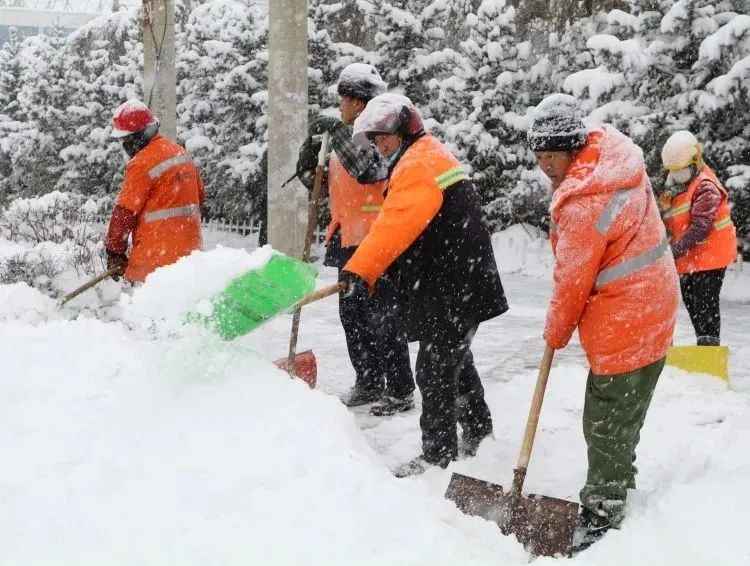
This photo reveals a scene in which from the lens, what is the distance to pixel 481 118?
45.0 feet

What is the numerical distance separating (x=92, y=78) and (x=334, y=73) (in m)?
8.63

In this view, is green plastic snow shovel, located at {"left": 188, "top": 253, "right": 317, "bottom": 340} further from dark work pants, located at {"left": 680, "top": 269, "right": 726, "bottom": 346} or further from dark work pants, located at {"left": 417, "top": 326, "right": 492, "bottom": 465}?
dark work pants, located at {"left": 680, "top": 269, "right": 726, "bottom": 346}

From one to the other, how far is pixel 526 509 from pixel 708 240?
298cm

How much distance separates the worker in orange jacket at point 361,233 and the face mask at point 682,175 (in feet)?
6.75

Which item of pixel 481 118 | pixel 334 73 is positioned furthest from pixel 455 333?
pixel 334 73

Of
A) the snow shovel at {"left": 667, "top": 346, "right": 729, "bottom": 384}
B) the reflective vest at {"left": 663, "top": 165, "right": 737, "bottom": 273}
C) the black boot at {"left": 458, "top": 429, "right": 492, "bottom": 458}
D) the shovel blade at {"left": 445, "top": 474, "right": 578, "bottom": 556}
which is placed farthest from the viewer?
the reflective vest at {"left": 663, "top": 165, "right": 737, "bottom": 273}

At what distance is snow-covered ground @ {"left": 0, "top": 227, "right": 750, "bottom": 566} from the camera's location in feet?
8.18

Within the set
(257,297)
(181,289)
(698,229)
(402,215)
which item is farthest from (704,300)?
(181,289)

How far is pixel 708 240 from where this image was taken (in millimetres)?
5395

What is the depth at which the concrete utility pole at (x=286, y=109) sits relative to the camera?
7.56 meters

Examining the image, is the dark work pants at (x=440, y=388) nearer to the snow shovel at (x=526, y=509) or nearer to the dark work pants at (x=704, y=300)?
the snow shovel at (x=526, y=509)

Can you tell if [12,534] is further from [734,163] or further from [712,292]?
[734,163]

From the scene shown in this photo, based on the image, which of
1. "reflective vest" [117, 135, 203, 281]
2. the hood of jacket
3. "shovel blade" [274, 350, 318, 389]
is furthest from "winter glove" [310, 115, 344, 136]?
the hood of jacket

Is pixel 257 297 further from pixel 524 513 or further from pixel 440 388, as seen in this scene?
pixel 524 513
